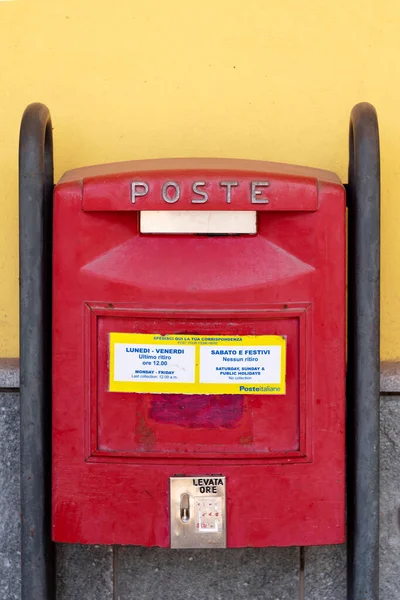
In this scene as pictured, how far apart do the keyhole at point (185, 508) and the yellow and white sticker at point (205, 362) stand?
28 cm

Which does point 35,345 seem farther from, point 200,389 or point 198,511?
point 198,511

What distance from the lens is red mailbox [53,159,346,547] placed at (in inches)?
74.8

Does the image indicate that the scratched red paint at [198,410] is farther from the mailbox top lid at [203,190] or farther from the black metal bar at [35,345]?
the mailbox top lid at [203,190]

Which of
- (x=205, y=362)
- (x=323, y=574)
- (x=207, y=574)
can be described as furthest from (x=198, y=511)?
(x=323, y=574)

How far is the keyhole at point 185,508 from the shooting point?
1.96m

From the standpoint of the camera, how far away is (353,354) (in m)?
2.06

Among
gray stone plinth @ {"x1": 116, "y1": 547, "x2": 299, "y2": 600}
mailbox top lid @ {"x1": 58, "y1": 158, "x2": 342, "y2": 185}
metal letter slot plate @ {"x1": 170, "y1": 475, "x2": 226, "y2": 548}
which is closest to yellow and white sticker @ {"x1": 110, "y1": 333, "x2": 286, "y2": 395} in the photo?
metal letter slot plate @ {"x1": 170, "y1": 475, "x2": 226, "y2": 548}

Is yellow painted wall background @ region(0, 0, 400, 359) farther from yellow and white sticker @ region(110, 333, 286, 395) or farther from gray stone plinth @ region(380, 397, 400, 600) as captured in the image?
yellow and white sticker @ region(110, 333, 286, 395)

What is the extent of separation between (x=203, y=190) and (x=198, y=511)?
2.73ft

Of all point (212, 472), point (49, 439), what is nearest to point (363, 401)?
point (212, 472)

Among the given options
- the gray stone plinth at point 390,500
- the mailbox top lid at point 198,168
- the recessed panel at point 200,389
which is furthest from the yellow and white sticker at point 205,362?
the gray stone plinth at point 390,500

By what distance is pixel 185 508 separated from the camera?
6.45ft

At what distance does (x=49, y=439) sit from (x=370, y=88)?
1410 mm

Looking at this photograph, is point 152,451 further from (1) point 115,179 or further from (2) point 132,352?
(1) point 115,179
